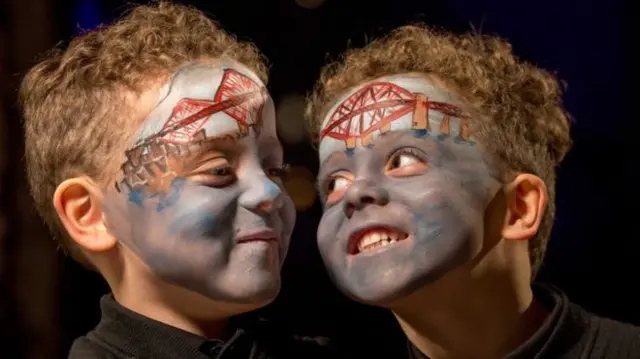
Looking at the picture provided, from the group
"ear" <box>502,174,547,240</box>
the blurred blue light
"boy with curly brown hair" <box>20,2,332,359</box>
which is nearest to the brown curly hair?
"boy with curly brown hair" <box>20,2,332,359</box>

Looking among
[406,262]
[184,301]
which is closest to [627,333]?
[406,262]

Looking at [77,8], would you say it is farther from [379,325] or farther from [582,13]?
[582,13]

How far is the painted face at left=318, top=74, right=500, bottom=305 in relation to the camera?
4.45 ft

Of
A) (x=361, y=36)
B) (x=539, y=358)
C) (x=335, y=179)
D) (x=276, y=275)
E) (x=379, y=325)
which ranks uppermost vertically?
(x=361, y=36)

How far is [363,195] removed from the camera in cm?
138

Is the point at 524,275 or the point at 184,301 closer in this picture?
the point at 184,301

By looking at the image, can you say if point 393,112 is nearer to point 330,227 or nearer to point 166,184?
point 330,227

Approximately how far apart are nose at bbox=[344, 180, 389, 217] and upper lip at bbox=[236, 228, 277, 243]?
0.14m

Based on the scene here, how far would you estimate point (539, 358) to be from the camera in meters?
1.37

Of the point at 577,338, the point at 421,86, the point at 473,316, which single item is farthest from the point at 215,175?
the point at 577,338

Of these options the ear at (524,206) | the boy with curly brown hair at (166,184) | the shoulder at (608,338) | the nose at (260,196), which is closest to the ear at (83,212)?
the boy with curly brown hair at (166,184)

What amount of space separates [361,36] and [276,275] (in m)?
0.98

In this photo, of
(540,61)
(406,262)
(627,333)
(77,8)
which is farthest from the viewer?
(540,61)

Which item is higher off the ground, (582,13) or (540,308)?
(582,13)
